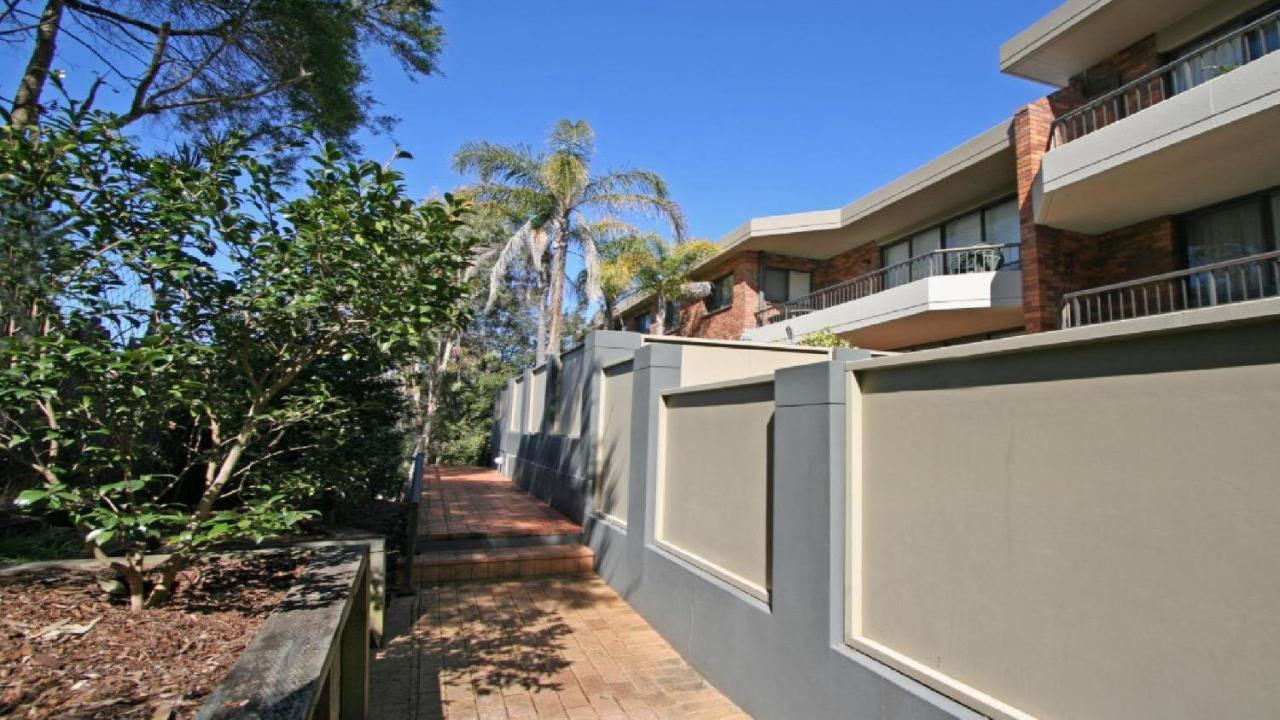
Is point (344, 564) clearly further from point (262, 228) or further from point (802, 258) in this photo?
point (802, 258)

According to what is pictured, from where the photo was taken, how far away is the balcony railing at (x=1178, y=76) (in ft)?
25.5

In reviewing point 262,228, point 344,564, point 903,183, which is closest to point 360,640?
point 344,564

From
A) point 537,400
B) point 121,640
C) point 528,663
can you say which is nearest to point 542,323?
point 537,400

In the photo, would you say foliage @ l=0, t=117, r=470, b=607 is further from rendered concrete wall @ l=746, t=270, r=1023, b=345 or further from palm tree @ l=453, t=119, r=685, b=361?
palm tree @ l=453, t=119, r=685, b=361

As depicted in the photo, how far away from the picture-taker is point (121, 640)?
270 centimetres

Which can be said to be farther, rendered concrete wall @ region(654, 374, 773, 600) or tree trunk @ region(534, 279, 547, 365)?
tree trunk @ region(534, 279, 547, 365)

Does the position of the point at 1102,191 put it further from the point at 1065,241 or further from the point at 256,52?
the point at 256,52

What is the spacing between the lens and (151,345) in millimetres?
2564

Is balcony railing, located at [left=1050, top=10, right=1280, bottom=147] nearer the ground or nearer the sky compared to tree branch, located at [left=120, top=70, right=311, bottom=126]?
nearer the sky

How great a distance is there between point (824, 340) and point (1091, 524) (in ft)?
35.7

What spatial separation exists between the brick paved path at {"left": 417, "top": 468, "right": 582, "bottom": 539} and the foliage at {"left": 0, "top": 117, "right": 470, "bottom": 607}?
4.45 meters

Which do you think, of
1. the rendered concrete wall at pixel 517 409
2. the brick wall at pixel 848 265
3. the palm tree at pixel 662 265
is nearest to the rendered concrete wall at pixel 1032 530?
the rendered concrete wall at pixel 517 409

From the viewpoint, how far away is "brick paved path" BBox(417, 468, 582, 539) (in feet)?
26.1

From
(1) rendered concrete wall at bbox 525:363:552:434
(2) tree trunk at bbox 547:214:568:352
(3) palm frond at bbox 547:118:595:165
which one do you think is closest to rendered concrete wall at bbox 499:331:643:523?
(1) rendered concrete wall at bbox 525:363:552:434
